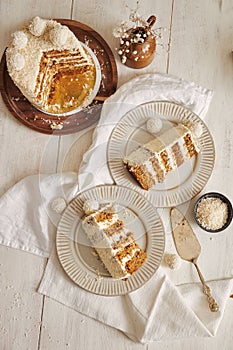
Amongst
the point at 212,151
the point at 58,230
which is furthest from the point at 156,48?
the point at 58,230

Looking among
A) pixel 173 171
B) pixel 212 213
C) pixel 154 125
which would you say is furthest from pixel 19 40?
pixel 212 213

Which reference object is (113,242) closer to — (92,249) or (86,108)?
(92,249)

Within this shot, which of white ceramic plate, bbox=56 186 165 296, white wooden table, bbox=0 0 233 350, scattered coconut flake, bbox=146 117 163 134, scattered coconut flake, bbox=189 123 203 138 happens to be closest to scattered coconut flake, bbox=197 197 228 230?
white wooden table, bbox=0 0 233 350

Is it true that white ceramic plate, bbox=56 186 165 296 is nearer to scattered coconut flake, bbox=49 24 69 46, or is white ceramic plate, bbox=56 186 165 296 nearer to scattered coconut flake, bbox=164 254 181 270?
scattered coconut flake, bbox=164 254 181 270

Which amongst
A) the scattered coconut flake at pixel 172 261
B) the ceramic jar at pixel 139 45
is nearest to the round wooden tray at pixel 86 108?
the ceramic jar at pixel 139 45

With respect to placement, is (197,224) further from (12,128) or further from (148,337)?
(12,128)
